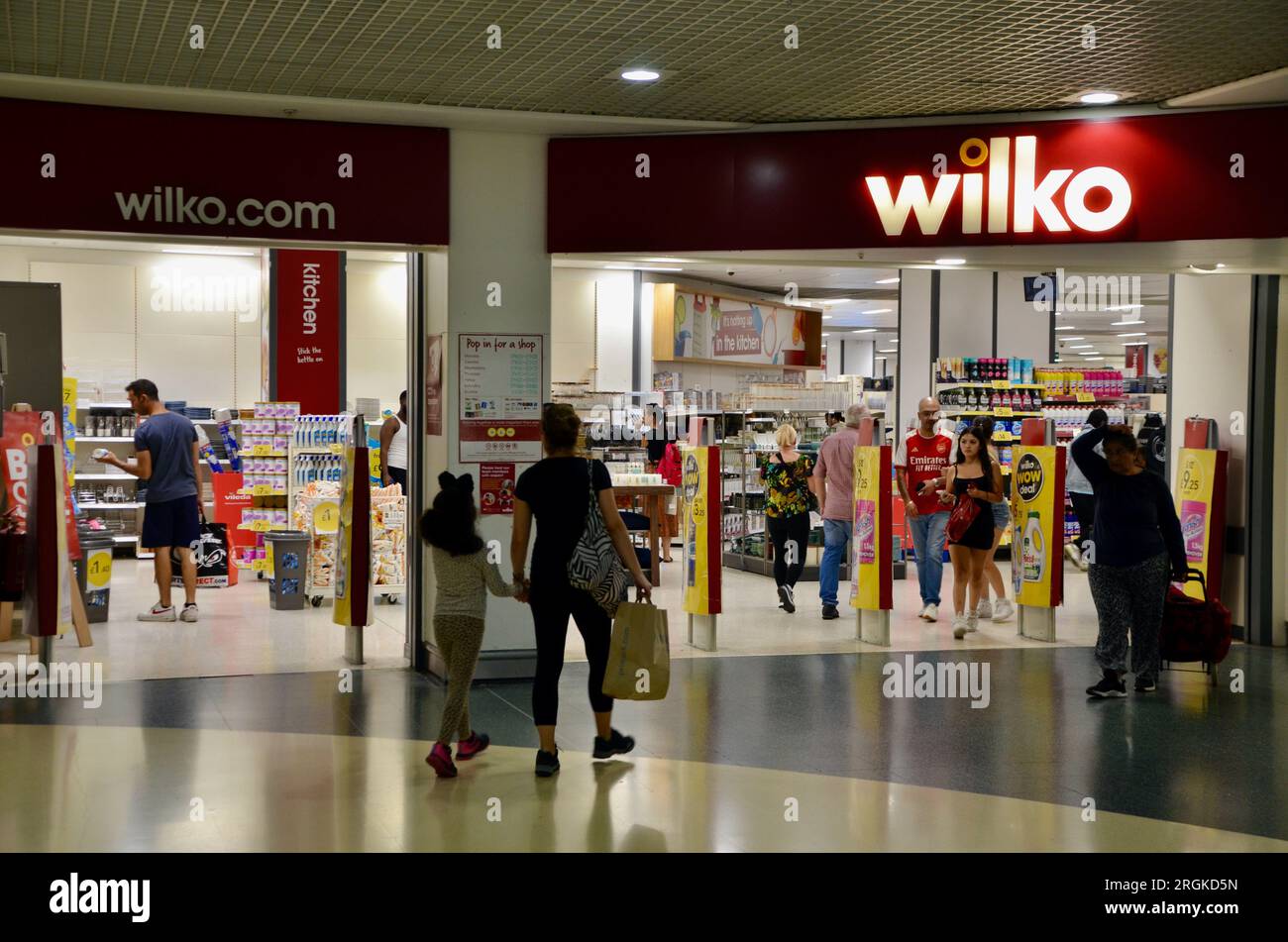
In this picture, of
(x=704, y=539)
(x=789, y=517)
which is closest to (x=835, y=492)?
(x=789, y=517)

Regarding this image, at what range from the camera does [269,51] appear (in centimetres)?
607

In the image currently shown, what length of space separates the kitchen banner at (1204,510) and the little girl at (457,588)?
5372 millimetres

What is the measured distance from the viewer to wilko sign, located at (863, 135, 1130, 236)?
24.2 ft

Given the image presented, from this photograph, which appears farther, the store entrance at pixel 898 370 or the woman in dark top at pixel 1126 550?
the store entrance at pixel 898 370

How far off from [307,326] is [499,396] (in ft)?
23.1

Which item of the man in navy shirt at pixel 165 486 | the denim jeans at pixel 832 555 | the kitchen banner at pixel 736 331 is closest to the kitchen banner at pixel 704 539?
the denim jeans at pixel 832 555

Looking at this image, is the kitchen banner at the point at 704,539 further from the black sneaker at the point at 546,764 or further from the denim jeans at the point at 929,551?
the black sneaker at the point at 546,764

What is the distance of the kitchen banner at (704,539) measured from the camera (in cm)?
870

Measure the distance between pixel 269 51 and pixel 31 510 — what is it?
290 cm

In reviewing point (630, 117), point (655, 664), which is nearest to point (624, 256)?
point (630, 117)

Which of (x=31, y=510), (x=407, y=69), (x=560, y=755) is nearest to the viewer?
(x=560, y=755)

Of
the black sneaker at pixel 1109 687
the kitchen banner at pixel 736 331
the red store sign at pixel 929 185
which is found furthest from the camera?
the kitchen banner at pixel 736 331

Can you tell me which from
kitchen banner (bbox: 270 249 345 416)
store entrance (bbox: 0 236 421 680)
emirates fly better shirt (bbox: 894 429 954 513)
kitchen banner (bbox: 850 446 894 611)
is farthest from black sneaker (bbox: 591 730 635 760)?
kitchen banner (bbox: 270 249 345 416)

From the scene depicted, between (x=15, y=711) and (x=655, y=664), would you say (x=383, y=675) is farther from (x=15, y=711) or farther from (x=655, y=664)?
(x=655, y=664)
